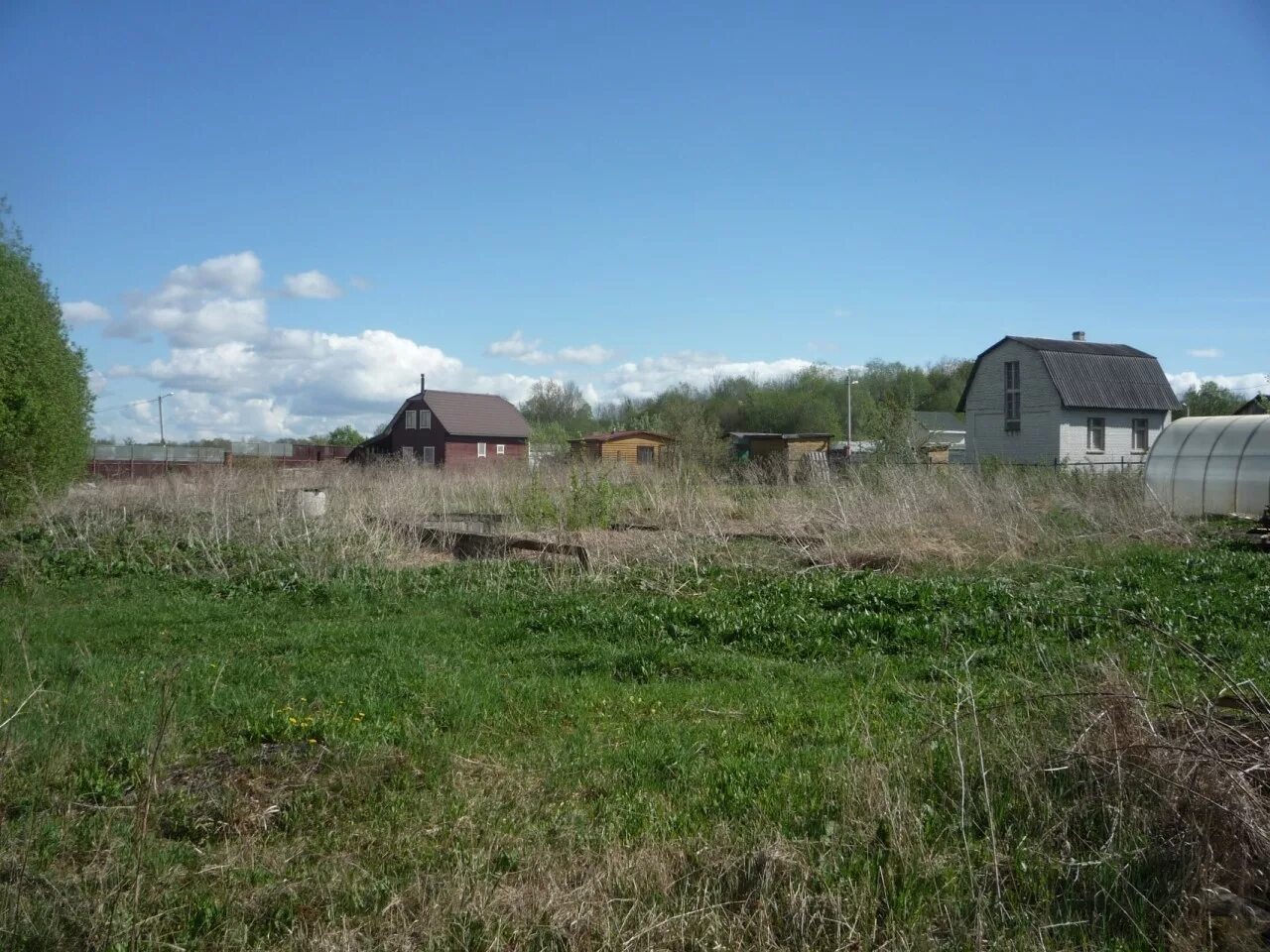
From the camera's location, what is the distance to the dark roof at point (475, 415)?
60.1 m

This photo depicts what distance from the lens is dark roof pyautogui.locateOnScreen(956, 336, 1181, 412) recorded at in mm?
41344

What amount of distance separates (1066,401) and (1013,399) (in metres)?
3.38

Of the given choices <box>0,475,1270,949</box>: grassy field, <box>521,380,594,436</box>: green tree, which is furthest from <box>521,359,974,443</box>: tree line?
<box>0,475,1270,949</box>: grassy field

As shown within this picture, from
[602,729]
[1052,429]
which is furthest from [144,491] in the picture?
[1052,429]

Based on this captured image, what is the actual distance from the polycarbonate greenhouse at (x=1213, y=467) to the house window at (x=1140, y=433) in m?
20.2

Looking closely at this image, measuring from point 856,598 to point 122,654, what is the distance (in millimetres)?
7652

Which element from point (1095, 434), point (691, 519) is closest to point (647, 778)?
point (691, 519)

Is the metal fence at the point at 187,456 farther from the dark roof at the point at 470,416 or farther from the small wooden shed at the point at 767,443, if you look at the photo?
the small wooden shed at the point at 767,443

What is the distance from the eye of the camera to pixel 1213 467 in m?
22.8

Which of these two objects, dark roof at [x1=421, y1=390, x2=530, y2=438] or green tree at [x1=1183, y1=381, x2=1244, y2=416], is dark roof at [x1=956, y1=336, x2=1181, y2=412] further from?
dark roof at [x1=421, y1=390, x2=530, y2=438]

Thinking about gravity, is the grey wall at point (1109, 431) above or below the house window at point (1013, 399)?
below

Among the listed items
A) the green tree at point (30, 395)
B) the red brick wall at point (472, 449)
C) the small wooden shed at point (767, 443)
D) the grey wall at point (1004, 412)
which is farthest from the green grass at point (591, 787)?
the red brick wall at point (472, 449)

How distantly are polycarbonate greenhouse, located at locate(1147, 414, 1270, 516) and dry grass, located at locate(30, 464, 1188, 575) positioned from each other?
A: 72.5 inches

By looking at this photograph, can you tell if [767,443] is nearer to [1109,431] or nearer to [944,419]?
[1109,431]
